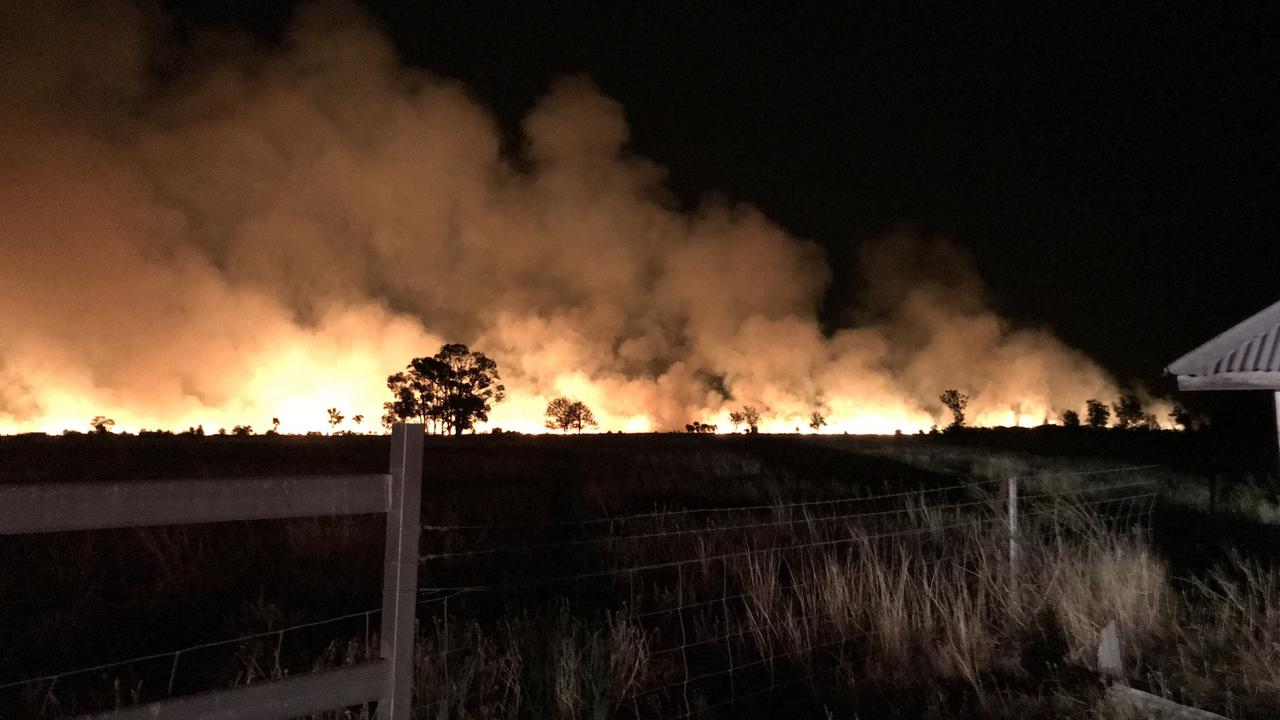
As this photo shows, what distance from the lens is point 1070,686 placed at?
5230 millimetres

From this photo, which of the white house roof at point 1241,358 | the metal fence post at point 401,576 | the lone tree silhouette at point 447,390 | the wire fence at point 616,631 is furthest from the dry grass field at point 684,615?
the lone tree silhouette at point 447,390

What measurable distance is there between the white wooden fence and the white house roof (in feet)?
22.0

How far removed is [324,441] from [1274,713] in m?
40.1

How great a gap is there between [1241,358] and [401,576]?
703cm

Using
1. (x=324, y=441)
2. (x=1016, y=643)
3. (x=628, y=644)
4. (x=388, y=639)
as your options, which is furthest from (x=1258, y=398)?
(x=324, y=441)

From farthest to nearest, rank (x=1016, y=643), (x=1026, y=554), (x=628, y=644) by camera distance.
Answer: (x=1026, y=554), (x=1016, y=643), (x=628, y=644)

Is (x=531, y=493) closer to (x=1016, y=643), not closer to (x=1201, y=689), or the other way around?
(x=1016, y=643)

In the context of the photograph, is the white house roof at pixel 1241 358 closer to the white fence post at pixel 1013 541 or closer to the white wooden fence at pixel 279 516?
the white fence post at pixel 1013 541

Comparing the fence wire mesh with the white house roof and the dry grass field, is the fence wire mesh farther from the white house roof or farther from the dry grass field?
the white house roof

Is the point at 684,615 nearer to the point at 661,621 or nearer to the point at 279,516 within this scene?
the point at 661,621

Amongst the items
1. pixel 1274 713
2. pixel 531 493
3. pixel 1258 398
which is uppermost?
pixel 1258 398

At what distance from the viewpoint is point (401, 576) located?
3.10 m

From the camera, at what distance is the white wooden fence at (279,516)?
229 centimetres

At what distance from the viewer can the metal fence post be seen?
9.97 ft
